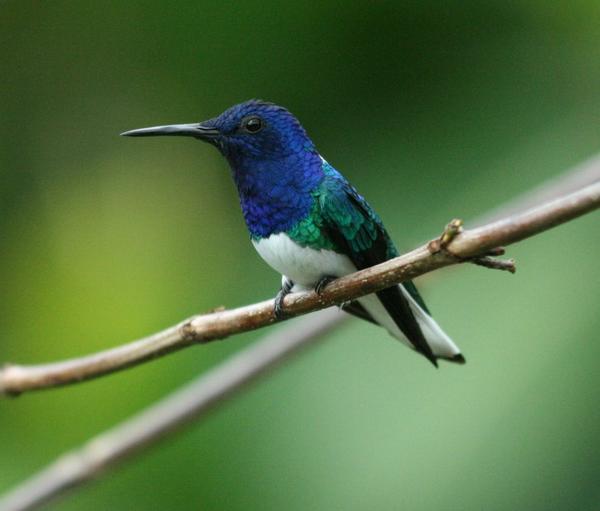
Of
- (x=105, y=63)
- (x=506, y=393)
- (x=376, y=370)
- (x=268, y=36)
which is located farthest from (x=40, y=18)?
(x=506, y=393)

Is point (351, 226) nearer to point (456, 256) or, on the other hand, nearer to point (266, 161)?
point (266, 161)

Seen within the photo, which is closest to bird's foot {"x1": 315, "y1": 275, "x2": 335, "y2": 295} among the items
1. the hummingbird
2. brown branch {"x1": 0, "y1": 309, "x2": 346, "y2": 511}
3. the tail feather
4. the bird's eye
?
the hummingbird

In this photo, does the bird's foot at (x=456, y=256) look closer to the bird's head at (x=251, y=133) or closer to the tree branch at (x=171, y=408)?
the tree branch at (x=171, y=408)

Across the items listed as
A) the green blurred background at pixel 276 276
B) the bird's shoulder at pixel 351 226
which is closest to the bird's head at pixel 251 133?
the bird's shoulder at pixel 351 226

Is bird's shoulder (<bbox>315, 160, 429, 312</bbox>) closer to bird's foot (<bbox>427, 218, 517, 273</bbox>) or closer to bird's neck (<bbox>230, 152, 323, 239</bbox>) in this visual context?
bird's neck (<bbox>230, 152, 323, 239</bbox>)

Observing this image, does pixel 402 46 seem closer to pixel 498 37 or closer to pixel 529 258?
pixel 498 37
